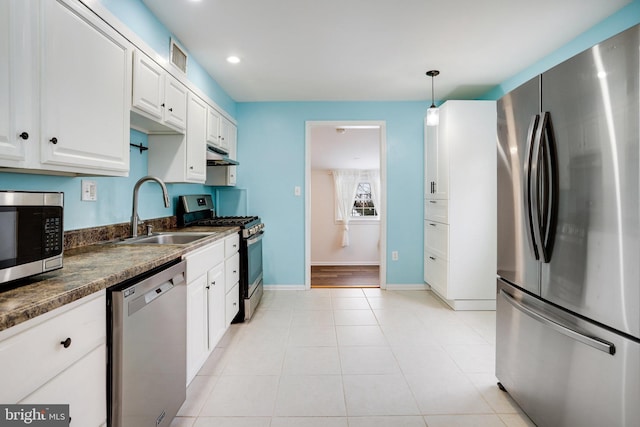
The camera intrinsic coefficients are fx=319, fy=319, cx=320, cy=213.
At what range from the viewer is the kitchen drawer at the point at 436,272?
3453mm

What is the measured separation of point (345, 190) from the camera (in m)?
7.07

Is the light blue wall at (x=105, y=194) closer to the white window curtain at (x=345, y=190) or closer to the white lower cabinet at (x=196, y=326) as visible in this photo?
the white lower cabinet at (x=196, y=326)

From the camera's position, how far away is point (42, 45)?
1.19 metres

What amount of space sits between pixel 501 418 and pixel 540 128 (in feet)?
4.92

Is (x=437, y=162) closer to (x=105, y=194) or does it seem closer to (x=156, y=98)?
(x=156, y=98)

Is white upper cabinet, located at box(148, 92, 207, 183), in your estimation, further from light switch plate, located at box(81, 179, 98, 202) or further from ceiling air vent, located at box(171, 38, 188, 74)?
light switch plate, located at box(81, 179, 98, 202)

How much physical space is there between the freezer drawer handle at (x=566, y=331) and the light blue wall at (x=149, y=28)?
2672 millimetres

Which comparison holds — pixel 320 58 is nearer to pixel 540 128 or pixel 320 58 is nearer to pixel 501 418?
pixel 540 128

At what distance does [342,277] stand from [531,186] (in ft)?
12.8

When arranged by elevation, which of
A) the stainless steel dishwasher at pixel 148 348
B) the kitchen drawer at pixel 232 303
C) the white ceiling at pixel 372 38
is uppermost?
the white ceiling at pixel 372 38

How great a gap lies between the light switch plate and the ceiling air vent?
108cm

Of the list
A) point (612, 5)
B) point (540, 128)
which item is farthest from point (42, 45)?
point (612, 5)

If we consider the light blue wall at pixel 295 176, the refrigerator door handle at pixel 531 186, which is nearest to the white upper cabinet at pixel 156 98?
the light blue wall at pixel 295 176

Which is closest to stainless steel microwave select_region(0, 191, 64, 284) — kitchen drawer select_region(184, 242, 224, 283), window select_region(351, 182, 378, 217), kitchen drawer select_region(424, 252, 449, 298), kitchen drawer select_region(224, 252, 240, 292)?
kitchen drawer select_region(184, 242, 224, 283)
